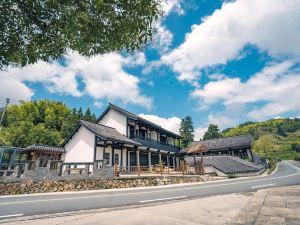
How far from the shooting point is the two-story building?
20.5 meters

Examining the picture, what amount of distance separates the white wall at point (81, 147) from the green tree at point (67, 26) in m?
16.6

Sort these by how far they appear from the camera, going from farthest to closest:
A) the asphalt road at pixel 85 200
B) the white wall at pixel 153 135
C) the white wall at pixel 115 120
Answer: the white wall at pixel 153 135 → the white wall at pixel 115 120 → the asphalt road at pixel 85 200

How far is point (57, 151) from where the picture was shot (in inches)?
885

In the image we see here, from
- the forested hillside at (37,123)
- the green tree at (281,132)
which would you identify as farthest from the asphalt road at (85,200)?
the green tree at (281,132)

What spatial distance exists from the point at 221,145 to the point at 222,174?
44.6 ft

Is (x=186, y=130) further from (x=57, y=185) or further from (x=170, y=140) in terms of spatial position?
(x=57, y=185)

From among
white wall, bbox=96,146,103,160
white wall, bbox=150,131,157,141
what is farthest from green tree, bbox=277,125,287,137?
white wall, bbox=96,146,103,160

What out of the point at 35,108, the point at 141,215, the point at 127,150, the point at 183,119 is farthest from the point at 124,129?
the point at 35,108

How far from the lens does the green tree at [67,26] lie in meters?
4.31

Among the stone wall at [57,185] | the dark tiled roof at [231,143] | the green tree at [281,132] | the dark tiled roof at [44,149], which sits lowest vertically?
the stone wall at [57,185]

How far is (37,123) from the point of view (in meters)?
55.0

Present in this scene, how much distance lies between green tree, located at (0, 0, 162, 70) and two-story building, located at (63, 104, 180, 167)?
48.4ft

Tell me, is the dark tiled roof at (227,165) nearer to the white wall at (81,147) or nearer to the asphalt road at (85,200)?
the asphalt road at (85,200)

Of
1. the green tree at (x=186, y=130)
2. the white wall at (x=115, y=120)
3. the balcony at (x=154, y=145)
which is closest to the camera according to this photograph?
the white wall at (x=115, y=120)
